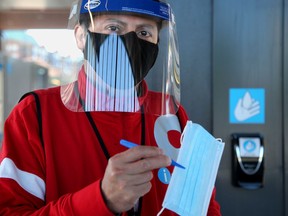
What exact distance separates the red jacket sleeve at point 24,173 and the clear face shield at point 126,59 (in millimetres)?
153

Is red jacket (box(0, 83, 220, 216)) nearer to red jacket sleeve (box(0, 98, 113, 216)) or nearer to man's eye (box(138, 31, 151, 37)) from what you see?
red jacket sleeve (box(0, 98, 113, 216))

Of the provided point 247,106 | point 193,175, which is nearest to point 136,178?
point 193,175

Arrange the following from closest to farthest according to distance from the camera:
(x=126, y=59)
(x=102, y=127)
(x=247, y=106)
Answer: (x=126, y=59)
(x=102, y=127)
(x=247, y=106)

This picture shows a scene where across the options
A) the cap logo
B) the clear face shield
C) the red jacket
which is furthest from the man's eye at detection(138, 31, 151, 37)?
the red jacket

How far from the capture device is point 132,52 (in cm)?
108

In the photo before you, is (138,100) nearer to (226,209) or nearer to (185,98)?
(185,98)

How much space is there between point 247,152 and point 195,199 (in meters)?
1.16

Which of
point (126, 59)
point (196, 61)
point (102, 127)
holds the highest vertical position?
point (196, 61)

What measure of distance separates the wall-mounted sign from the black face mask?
1279mm

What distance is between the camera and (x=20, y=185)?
3.67 ft

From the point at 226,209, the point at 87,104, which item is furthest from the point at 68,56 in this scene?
the point at 226,209

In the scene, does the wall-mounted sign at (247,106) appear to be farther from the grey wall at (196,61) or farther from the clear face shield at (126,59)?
the clear face shield at (126,59)

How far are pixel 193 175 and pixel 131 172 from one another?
272mm

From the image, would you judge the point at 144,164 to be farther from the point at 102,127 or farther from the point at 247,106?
the point at 247,106
